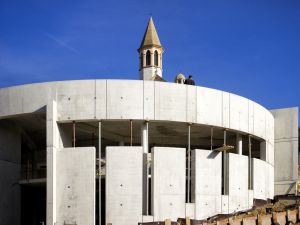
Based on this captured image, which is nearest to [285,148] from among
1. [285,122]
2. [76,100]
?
[285,122]

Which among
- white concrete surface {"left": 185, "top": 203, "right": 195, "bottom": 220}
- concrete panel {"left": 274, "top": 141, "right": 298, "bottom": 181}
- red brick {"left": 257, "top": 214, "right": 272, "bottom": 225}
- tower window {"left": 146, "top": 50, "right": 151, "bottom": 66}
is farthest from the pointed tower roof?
red brick {"left": 257, "top": 214, "right": 272, "bottom": 225}

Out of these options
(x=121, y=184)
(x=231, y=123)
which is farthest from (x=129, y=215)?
(x=231, y=123)

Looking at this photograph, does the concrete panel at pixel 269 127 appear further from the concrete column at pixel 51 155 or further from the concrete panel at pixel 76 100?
the concrete column at pixel 51 155

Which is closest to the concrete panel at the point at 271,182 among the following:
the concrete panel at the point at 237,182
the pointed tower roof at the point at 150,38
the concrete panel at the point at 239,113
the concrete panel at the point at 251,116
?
the concrete panel at the point at 237,182

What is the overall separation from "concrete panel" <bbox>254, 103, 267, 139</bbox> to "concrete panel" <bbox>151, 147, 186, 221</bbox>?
806 centimetres

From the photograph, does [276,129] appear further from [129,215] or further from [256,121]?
[129,215]

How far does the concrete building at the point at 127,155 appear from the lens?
3347 centimetres

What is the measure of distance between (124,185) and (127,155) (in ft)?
5.41

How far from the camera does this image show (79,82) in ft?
114

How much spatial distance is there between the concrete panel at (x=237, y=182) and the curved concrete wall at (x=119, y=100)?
2.76 meters

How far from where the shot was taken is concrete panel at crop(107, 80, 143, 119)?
34375 millimetres

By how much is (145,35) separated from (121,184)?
39.8 metres

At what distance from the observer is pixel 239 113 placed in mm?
38594

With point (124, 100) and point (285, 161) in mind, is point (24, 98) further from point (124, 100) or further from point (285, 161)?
point (285, 161)
